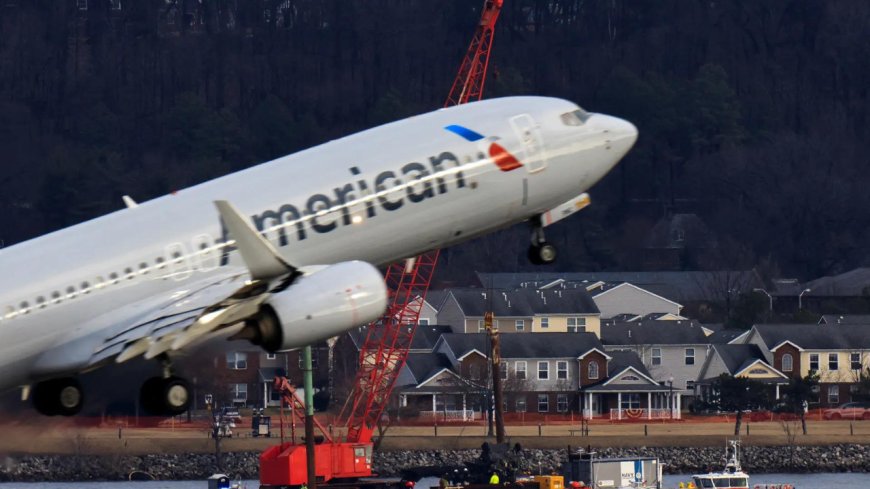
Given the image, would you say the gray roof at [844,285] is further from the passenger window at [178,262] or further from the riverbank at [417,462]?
the passenger window at [178,262]

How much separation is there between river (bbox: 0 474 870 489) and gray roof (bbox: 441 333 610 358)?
19.3 meters

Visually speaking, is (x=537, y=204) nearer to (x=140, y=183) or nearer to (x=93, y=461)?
(x=93, y=461)

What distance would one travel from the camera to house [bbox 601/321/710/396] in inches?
5340

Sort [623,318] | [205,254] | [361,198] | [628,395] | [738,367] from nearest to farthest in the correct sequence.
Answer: [205,254]
[361,198]
[628,395]
[738,367]
[623,318]

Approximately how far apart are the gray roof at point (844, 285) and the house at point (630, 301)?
14.7 metres

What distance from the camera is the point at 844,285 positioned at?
169875mm

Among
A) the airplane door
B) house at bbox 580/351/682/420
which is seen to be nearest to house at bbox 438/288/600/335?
house at bbox 580/351/682/420

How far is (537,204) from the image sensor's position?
5238 centimetres

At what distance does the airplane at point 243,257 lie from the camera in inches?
1758

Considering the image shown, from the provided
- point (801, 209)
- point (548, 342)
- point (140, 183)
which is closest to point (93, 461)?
point (548, 342)

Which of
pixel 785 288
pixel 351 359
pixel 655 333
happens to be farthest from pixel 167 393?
pixel 785 288

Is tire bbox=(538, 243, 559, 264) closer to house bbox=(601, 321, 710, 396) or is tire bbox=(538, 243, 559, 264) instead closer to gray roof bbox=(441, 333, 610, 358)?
gray roof bbox=(441, 333, 610, 358)

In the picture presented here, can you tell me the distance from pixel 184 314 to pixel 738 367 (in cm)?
9155

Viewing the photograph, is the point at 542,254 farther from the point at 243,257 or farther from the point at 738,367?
the point at 738,367
